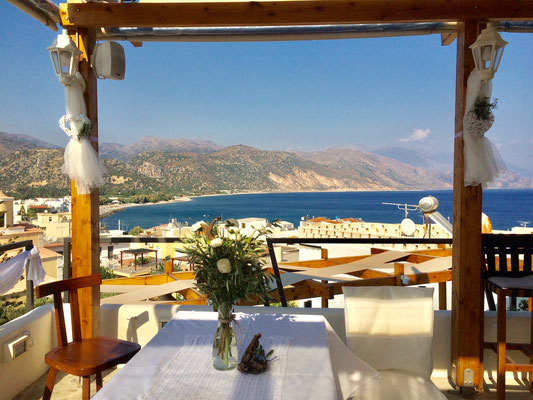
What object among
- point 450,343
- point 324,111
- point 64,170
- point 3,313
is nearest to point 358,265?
point 450,343

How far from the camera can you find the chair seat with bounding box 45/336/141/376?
190 centimetres

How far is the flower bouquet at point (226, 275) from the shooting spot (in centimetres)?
144

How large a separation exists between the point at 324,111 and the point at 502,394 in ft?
226

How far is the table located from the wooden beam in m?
1.64

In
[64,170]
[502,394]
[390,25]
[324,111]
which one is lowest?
[502,394]

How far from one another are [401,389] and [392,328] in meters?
0.27

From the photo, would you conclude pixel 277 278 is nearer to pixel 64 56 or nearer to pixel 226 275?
pixel 226 275

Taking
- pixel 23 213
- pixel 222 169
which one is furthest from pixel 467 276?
pixel 222 169

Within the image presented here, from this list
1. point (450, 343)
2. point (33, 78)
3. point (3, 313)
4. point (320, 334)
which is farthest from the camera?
point (33, 78)

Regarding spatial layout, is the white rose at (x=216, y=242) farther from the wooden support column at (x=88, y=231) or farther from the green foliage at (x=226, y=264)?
the wooden support column at (x=88, y=231)

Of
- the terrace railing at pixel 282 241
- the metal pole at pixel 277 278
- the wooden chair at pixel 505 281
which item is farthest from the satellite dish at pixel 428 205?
the metal pole at pixel 277 278

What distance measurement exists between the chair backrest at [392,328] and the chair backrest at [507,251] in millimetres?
752

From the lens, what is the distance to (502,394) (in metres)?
2.25

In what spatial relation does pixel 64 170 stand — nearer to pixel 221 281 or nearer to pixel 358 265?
pixel 221 281
